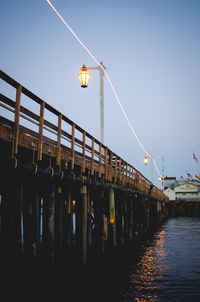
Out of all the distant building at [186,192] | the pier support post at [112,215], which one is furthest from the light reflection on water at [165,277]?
the distant building at [186,192]

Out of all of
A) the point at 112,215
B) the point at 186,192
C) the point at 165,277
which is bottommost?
the point at 165,277

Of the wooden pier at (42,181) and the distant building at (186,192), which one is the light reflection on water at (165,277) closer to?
the wooden pier at (42,181)

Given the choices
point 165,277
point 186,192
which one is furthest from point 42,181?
point 186,192

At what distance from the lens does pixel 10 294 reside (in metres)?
8.34

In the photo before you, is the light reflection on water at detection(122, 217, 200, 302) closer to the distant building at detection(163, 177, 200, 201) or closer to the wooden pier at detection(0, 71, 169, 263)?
the wooden pier at detection(0, 71, 169, 263)

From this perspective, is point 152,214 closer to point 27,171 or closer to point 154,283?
point 154,283

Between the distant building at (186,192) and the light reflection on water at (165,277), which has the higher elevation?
the distant building at (186,192)

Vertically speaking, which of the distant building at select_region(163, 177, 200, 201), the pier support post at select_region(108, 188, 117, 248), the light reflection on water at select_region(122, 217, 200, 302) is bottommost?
the light reflection on water at select_region(122, 217, 200, 302)

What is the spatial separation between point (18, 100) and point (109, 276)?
7.57 m

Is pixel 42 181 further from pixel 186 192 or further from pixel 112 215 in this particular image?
pixel 186 192

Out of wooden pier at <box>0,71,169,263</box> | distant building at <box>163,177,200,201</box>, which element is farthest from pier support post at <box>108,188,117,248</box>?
distant building at <box>163,177,200,201</box>

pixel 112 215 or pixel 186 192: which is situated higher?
pixel 186 192

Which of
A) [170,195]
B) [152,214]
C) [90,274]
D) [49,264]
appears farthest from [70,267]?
[170,195]

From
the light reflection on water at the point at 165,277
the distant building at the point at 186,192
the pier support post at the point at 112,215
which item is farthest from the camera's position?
the distant building at the point at 186,192
